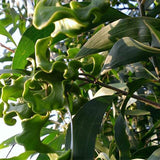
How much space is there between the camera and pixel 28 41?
2.21 feet

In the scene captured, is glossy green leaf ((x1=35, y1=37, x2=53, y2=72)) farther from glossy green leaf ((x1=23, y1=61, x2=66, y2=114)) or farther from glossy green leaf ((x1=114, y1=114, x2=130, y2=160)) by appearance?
glossy green leaf ((x1=114, y1=114, x2=130, y2=160))

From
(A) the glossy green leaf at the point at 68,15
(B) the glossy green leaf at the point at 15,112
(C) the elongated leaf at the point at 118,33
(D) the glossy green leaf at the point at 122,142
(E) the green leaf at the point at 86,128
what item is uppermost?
(A) the glossy green leaf at the point at 68,15

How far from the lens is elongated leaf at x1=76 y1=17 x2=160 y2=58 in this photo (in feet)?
1.91

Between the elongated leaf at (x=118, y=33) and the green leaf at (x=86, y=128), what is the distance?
4.6 inches

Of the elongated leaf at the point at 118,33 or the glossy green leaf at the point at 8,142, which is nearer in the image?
the elongated leaf at the point at 118,33

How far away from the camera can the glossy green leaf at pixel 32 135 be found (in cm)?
43

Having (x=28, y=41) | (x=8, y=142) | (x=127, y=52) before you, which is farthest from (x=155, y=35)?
(x=8, y=142)

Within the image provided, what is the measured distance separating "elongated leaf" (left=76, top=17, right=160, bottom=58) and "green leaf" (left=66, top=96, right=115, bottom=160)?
0.12 m

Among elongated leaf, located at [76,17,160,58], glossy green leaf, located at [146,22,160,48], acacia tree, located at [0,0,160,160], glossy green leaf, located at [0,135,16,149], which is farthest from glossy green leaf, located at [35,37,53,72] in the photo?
glossy green leaf, located at [0,135,16,149]

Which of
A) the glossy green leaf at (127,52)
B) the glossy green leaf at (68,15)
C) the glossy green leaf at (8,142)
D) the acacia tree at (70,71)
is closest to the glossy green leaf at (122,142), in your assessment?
the acacia tree at (70,71)

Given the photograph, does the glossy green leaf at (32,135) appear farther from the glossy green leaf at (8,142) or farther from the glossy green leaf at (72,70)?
the glossy green leaf at (8,142)

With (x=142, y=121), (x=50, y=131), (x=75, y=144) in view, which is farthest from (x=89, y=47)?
(x=142, y=121)

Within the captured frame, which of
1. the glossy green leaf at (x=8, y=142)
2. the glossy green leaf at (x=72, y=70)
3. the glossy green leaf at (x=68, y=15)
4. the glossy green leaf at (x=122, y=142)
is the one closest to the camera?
the glossy green leaf at (x=68, y=15)

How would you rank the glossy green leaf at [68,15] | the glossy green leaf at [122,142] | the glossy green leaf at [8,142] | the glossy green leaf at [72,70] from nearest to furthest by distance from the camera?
1. the glossy green leaf at [68,15]
2. the glossy green leaf at [72,70]
3. the glossy green leaf at [122,142]
4. the glossy green leaf at [8,142]
